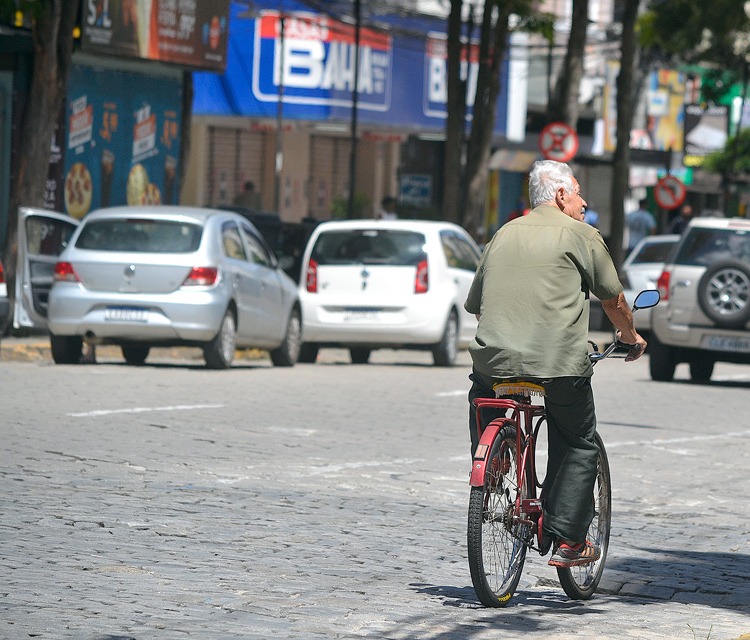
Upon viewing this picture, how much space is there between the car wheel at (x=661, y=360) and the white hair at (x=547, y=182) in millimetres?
13024

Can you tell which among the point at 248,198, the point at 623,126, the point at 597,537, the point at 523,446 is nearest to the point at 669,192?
the point at 623,126

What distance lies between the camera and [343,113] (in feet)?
127

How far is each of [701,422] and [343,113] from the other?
23.8 metres

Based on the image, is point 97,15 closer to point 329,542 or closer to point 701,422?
point 701,422

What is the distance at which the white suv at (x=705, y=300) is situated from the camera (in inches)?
768

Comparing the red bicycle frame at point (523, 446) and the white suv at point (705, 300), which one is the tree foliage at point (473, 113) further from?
the red bicycle frame at point (523, 446)

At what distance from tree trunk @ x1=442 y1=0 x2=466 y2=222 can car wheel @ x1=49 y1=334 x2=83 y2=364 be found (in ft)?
40.7

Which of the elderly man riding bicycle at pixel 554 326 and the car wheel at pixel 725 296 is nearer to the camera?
the elderly man riding bicycle at pixel 554 326

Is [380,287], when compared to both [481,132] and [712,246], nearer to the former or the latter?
[712,246]

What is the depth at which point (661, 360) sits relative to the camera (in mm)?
20344

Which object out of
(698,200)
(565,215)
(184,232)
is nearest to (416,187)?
(698,200)

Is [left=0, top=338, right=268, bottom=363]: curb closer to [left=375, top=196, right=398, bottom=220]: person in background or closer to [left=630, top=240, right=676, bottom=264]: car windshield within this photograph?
[left=630, top=240, right=676, bottom=264]: car windshield

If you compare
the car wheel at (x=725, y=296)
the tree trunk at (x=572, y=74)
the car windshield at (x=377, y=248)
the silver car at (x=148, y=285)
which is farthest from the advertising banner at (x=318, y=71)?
the silver car at (x=148, y=285)

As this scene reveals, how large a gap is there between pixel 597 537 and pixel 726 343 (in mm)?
12472
